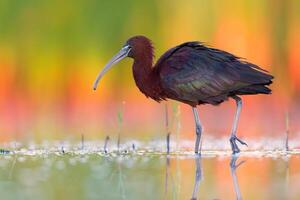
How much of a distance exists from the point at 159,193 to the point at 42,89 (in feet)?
39.2

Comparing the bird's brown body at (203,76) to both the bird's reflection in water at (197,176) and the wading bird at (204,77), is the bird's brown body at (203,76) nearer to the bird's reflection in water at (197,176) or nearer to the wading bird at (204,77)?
the wading bird at (204,77)

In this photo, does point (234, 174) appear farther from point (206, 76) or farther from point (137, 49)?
point (137, 49)

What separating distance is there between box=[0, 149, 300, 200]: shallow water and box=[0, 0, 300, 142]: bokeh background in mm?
6592

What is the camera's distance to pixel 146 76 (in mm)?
11727

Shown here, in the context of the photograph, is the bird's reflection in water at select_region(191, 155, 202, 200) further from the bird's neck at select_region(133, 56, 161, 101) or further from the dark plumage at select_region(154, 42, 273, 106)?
the bird's neck at select_region(133, 56, 161, 101)

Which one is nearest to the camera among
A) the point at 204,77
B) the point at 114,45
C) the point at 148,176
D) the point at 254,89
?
the point at 148,176

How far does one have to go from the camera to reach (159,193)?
8.09 m

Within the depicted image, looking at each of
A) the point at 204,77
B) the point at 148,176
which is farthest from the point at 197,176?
the point at 204,77

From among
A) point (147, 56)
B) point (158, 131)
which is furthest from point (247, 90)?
point (158, 131)

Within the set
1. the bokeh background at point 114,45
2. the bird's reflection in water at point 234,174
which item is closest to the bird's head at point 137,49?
the bird's reflection in water at point 234,174

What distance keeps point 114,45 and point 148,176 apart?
Result: 1187 centimetres

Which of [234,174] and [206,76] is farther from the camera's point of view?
[206,76]

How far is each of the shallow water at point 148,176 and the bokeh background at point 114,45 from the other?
659cm

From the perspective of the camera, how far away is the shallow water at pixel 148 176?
8055mm
